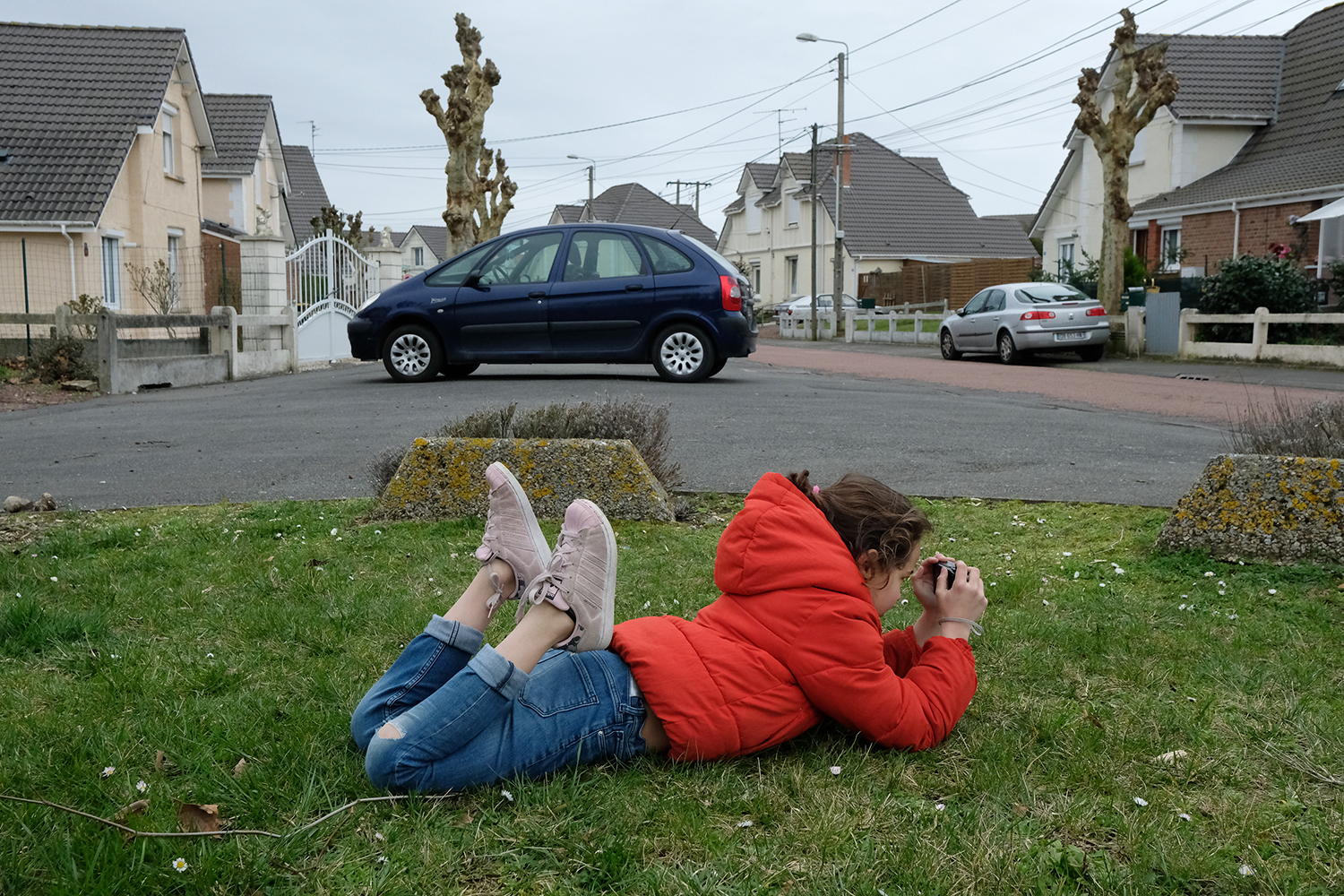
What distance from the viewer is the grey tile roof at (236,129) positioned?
33531 mm

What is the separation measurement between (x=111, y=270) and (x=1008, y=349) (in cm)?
1681

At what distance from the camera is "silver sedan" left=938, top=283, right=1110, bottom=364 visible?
67.1ft

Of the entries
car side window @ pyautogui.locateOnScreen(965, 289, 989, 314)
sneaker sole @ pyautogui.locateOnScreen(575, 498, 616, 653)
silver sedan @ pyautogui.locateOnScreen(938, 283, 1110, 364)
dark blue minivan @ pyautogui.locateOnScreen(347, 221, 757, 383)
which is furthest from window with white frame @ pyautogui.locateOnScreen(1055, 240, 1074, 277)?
sneaker sole @ pyautogui.locateOnScreen(575, 498, 616, 653)

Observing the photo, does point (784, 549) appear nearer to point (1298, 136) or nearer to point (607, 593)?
point (607, 593)

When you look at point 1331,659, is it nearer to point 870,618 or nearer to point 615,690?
point 870,618

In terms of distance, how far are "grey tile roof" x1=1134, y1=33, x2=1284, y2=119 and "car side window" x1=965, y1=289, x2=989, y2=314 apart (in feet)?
40.1

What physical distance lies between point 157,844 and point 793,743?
1.47m

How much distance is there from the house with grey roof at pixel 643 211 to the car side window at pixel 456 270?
5719 centimetres

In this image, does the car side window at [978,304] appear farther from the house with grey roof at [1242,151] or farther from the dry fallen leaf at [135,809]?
the dry fallen leaf at [135,809]

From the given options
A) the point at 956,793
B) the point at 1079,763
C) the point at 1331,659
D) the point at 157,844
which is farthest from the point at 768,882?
the point at 1331,659

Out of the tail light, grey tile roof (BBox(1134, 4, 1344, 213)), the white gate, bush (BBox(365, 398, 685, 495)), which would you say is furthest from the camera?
grey tile roof (BBox(1134, 4, 1344, 213))

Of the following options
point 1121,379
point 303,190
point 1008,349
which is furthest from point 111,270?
point 303,190

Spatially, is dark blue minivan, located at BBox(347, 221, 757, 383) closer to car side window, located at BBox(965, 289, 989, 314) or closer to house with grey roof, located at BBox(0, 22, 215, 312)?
car side window, located at BBox(965, 289, 989, 314)

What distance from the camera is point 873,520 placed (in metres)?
2.91
